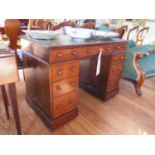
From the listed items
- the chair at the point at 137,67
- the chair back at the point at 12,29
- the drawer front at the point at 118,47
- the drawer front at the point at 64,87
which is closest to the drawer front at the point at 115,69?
the drawer front at the point at 118,47

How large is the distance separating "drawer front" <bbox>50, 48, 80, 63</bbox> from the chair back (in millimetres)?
875

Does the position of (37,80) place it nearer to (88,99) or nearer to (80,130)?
(80,130)

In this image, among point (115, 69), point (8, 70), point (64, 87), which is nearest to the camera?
point (8, 70)

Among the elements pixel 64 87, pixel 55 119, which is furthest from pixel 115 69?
pixel 55 119

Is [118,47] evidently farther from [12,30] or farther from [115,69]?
[12,30]

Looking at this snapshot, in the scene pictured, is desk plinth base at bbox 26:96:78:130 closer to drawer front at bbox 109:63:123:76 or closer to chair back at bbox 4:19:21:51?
drawer front at bbox 109:63:123:76

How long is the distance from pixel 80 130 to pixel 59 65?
27.2 inches

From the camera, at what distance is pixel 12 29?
181cm

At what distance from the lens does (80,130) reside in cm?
152

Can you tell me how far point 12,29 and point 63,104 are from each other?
1083 mm

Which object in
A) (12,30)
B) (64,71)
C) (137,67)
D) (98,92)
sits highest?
(12,30)

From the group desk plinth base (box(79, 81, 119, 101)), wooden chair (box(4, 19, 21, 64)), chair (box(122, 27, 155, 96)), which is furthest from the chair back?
chair (box(122, 27, 155, 96))
